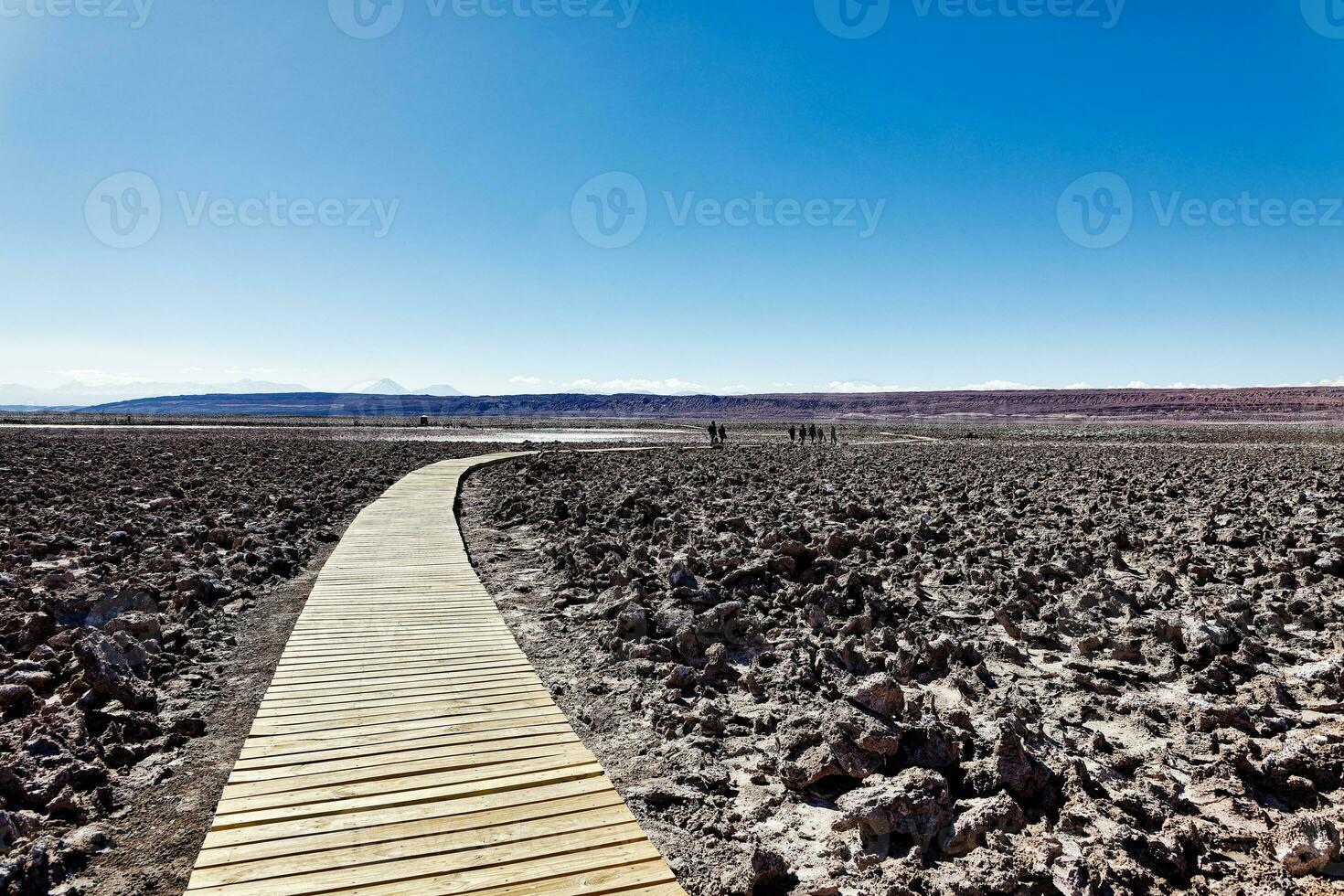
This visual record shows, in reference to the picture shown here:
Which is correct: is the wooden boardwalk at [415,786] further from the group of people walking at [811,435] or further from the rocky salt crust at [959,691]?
the group of people walking at [811,435]

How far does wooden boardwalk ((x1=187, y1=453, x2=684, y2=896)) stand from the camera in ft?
10.2

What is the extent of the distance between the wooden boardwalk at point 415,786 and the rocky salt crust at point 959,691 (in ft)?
1.83

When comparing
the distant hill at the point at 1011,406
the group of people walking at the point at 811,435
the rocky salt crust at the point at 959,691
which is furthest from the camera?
the distant hill at the point at 1011,406

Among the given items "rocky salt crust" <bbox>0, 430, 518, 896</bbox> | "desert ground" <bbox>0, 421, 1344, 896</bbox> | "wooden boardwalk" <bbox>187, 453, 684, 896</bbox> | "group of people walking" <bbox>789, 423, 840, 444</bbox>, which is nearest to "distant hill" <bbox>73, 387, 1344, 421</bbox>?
"group of people walking" <bbox>789, 423, 840, 444</bbox>

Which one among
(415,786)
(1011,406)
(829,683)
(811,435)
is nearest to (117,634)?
(415,786)

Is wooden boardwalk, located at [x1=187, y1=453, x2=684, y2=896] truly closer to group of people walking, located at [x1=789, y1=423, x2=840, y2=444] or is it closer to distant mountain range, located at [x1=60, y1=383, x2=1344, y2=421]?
group of people walking, located at [x1=789, y1=423, x2=840, y2=444]

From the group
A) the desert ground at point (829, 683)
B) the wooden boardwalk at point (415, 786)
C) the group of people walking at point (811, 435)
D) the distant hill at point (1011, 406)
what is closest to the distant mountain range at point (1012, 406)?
the distant hill at point (1011, 406)

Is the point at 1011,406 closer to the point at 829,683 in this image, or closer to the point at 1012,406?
the point at 1012,406

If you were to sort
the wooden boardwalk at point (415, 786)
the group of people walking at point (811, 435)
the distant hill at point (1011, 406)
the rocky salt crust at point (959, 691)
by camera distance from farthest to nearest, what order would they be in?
the distant hill at point (1011, 406) → the group of people walking at point (811, 435) → the rocky salt crust at point (959, 691) → the wooden boardwalk at point (415, 786)

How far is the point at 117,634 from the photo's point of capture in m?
6.15

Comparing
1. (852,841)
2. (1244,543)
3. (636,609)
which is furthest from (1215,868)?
(1244,543)

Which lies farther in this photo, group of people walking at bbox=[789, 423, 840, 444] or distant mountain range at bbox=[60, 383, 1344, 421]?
distant mountain range at bbox=[60, 383, 1344, 421]

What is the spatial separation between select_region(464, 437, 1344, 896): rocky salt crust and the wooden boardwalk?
558 millimetres

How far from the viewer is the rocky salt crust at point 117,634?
3.98 metres
